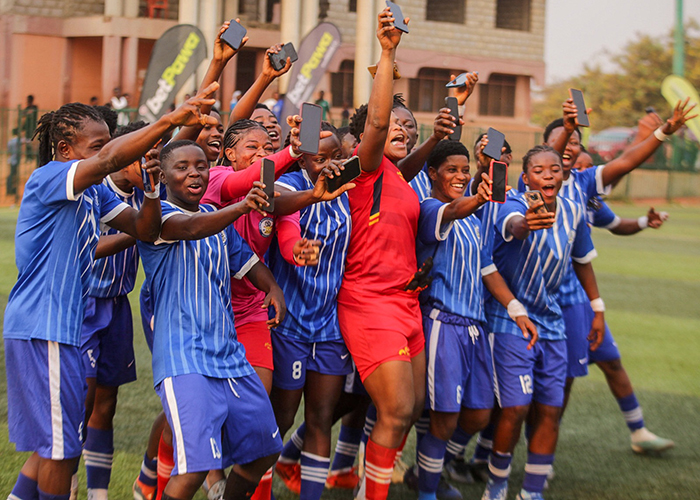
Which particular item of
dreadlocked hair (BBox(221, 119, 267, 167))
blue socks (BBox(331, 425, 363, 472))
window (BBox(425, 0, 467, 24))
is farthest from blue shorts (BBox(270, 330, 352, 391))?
window (BBox(425, 0, 467, 24))

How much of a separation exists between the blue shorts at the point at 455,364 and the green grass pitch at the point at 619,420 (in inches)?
31.1

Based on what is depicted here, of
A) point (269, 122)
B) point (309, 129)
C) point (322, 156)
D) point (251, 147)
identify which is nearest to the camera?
point (309, 129)

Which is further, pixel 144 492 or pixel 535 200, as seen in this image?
pixel 144 492

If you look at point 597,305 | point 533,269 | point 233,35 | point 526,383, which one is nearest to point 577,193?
point 597,305

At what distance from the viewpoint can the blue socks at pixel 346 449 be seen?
207 inches

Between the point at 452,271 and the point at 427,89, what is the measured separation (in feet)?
106

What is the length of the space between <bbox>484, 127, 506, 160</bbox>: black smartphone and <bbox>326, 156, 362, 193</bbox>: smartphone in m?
0.93

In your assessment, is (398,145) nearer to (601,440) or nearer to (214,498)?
(214,498)

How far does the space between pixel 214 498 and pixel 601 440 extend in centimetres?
315

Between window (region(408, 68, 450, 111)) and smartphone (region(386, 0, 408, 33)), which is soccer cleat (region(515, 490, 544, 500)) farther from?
window (region(408, 68, 450, 111))

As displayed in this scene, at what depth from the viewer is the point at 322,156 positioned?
15.4ft

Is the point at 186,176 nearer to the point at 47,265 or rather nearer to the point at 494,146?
the point at 47,265

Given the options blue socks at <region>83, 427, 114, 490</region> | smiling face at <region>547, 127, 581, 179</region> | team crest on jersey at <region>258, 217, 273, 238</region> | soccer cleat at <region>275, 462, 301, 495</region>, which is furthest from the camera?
smiling face at <region>547, 127, 581, 179</region>

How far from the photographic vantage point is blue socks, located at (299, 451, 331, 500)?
4602 mm
